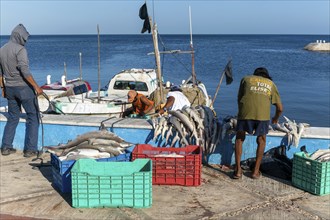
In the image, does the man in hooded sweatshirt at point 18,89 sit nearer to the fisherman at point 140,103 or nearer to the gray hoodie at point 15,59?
the gray hoodie at point 15,59

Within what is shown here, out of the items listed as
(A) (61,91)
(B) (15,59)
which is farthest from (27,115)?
(A) (61,91)

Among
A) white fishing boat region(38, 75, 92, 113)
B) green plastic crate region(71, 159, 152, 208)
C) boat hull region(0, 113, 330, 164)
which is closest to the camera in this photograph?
green plastic crate region(71, 159, 152, 208)

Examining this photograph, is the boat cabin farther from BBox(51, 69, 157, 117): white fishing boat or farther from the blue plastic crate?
the blue plastic crate

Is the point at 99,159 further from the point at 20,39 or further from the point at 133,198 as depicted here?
the point at 20,39

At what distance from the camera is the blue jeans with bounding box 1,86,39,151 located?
7.13 m

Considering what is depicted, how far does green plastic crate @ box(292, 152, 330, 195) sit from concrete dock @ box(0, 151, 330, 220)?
10 cm

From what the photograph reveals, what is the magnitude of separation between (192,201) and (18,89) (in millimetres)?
3599

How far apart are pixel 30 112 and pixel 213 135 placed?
126 inches

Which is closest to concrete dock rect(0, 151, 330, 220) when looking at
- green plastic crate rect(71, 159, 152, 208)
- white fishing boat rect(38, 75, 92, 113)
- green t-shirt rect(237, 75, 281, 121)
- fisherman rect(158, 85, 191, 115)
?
green plastic crate rect(71, 159, 152, 208)

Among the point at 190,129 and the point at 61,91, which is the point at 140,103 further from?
the point at 61,91

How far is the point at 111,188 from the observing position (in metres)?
5.20

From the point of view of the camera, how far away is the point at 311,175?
233 inches

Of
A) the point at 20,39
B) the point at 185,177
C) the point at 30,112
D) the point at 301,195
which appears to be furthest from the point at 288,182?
the point at 20,39

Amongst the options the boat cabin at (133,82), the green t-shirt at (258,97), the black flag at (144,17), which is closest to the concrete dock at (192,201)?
the green t-shirt at (258,97)
